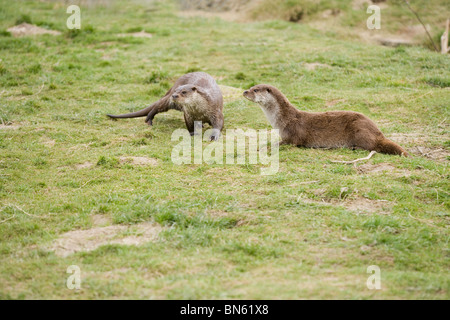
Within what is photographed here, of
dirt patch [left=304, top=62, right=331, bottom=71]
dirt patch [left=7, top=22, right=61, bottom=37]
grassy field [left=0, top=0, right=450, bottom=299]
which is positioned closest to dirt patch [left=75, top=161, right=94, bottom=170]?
grassy field [left=0, top=0, right=450, bottom=299]

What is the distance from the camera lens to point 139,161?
19.0 feet

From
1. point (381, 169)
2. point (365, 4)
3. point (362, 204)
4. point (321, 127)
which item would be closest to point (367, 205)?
point (362, 204)

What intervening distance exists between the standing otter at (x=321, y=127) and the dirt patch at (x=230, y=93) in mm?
1832

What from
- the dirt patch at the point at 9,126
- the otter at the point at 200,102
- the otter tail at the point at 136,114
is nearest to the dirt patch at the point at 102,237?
the otter at the point at 200,102

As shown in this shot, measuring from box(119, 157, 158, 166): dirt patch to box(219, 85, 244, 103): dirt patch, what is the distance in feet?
8.61

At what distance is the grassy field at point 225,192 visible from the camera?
3.51 m

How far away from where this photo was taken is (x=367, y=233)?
3.99 meters

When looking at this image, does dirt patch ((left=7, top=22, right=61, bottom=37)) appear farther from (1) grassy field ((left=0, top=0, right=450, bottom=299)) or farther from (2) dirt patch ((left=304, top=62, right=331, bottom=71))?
(2) dirt patch ((left=304, top=62, right=331, bottom=71))

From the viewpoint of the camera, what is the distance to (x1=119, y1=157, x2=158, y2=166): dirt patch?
5746mm

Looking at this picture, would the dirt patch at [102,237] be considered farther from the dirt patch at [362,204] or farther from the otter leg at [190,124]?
the otter leg at [190,124]

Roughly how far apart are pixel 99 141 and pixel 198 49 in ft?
16.8

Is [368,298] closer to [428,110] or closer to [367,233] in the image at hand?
[367,233]

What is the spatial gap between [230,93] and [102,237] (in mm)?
4764

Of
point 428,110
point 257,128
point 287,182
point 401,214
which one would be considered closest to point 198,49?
point 257,128
